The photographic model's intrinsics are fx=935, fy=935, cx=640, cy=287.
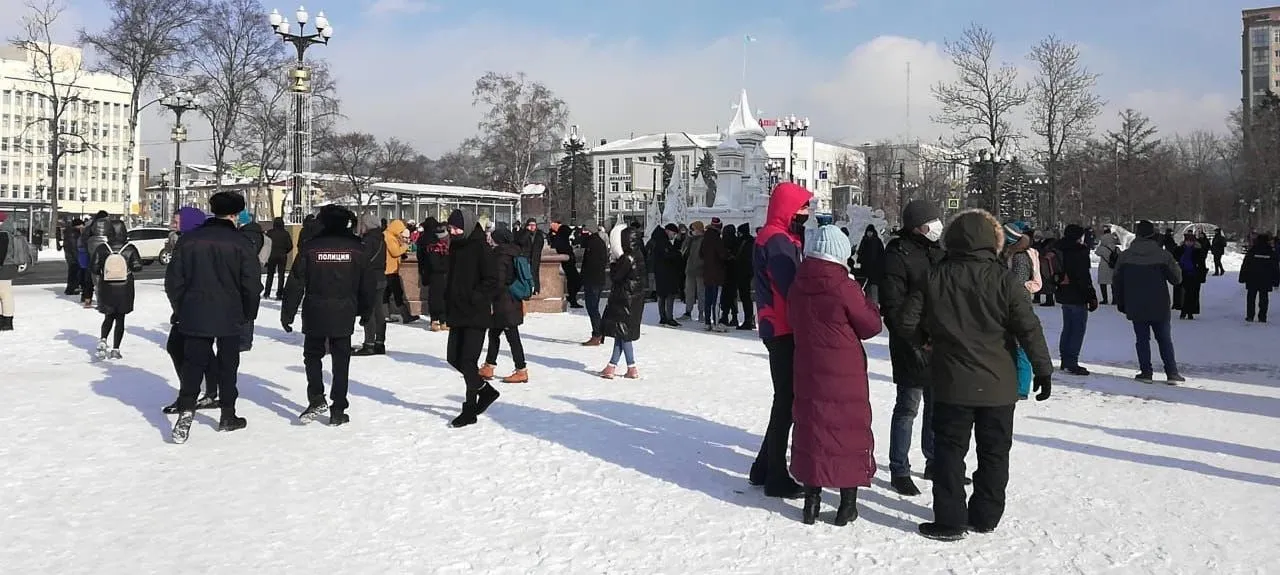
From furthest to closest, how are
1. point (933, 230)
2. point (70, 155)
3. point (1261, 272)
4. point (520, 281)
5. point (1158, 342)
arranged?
point (70, 155) < point (1261, 272) < point (1158, 342) < point (520, 281) < point (933, 230)

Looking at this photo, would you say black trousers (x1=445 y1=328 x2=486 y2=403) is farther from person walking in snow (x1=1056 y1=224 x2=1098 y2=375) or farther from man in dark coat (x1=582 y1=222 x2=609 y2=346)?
person walking in snow (x1=1056 y1=224 x2=1098 y2=375)

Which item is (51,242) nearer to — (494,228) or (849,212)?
(849,212)

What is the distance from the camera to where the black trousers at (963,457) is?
14.9 ft

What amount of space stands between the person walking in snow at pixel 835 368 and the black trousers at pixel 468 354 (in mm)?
3193

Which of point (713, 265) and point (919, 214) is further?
point (713, 265)

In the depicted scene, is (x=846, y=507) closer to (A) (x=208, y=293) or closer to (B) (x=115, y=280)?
(A) (x=208, y=293)

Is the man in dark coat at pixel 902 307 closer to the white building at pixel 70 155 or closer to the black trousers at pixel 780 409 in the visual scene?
the black trousers at pixel 780 409

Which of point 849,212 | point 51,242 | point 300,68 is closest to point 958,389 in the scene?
point 300,68

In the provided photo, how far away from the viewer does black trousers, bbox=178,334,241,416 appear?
6.43m

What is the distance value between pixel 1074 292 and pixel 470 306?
6.71 meters

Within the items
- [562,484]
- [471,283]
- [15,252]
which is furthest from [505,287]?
[15,252]

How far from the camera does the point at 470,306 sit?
718 centimetres

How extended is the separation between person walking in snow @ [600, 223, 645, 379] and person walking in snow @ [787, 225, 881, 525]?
4.59 meters

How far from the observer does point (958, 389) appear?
4.49m
